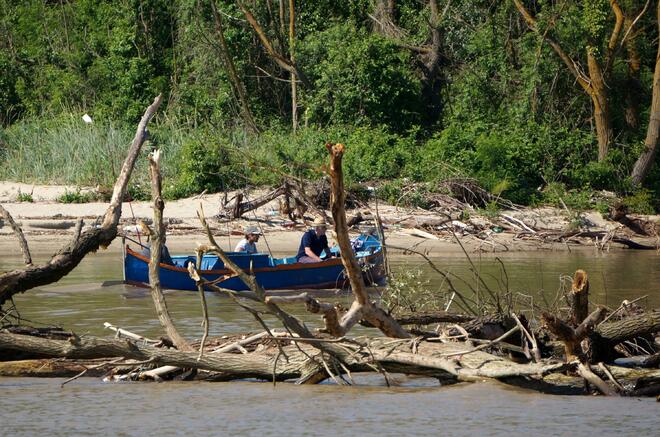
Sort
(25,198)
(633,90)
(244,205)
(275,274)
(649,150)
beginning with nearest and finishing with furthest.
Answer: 1. (275,274)
2. (244,205)
3. (25,198)
4. (649,150)
5. (633,90)

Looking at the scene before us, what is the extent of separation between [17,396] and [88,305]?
20.9ft

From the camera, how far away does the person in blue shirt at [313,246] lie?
17.1 metres

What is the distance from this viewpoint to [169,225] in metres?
22.3

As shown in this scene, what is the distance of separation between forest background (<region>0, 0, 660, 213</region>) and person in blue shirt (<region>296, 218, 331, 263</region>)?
493cm

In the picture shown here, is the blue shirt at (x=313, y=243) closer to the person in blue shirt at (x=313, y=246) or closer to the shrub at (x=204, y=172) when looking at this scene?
the person in blue shirt at (x=313, y=246)

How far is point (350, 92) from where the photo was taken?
93.0ft

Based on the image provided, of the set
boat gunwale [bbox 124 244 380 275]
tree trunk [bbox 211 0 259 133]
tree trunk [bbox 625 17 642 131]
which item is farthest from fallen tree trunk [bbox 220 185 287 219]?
tree trunk [bbox 625 17 642 131]

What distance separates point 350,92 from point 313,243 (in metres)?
11.7

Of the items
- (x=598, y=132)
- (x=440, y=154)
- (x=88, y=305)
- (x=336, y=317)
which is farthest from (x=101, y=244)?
(x=598, y=132)

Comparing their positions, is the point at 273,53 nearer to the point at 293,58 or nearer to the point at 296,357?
the point at 293,58

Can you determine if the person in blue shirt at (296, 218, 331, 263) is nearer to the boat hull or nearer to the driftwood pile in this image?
the boat hull

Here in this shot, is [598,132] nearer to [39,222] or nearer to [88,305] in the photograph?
[39,222]

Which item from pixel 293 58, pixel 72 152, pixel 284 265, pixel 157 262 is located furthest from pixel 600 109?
pixel 157 262

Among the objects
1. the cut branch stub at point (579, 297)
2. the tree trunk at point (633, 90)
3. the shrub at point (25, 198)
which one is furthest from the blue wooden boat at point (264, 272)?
the tree trunk at point (633, 90)
